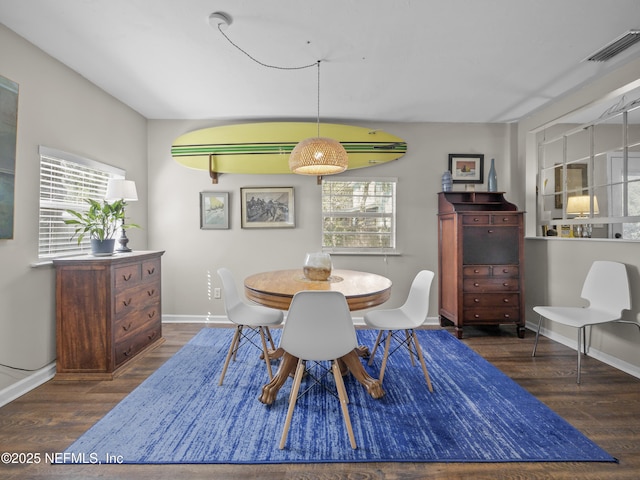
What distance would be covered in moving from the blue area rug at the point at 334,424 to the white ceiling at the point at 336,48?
8.38ft

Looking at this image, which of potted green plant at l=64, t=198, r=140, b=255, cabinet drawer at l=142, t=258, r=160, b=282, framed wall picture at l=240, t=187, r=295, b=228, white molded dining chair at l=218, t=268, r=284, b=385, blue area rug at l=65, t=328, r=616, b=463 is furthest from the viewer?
framed wall picture at l=240, t=187, r=295, b=228

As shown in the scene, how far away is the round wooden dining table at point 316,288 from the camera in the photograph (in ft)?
6.42

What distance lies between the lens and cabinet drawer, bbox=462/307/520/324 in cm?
340

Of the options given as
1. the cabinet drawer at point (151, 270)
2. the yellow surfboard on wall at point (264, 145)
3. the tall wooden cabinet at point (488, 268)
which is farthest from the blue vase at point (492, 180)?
the cabinet drawer at point (151, 270)

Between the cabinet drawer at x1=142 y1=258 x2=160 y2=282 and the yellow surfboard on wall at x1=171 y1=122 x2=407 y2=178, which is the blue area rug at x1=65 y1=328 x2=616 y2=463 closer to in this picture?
the cabinet drawer at x1=142 y1=258 x2=160 y2=282

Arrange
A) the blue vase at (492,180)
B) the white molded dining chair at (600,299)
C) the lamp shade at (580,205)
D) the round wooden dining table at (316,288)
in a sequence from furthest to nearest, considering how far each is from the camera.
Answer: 1. the blue vase at (492,180)
2. the lamp shade at (580,205)
3. the white molded dining chair at (600,299)
4. the round wooden dining table at (316,288)

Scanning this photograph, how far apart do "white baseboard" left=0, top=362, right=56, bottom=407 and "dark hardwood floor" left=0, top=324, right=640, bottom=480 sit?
0.05 m

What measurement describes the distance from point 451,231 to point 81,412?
A: 3.62m

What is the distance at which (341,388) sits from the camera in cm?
170

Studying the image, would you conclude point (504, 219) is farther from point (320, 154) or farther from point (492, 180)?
point (320, 154)

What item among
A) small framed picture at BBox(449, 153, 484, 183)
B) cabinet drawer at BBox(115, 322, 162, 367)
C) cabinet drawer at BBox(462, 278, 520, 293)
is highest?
small framed picture at BBox(449, 153, 484, 183)

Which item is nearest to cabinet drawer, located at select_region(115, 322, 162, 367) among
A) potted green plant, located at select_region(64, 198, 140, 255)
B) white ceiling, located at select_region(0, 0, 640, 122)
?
potted green plant, located at select_region(64, 198, 140, 255)

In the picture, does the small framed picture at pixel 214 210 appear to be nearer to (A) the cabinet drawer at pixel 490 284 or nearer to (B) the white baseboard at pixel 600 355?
(A) the cabinet drawer at pixel 490 284

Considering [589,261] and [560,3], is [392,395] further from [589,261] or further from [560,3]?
[560,3]
